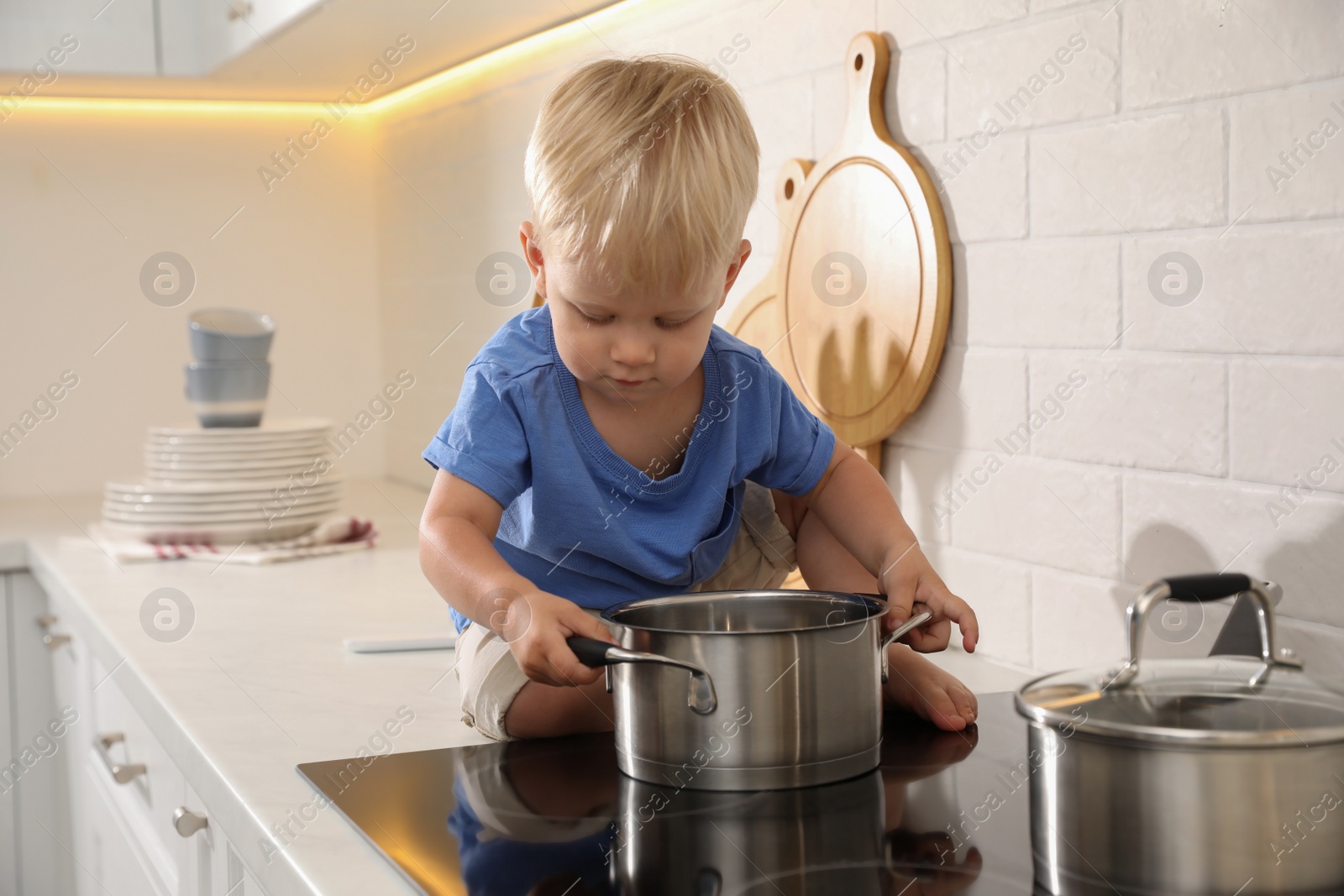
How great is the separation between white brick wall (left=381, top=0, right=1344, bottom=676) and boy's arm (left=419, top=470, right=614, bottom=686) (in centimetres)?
44

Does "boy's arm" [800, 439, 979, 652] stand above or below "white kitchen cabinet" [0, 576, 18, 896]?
above

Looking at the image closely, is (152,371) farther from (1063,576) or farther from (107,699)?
(1063,576)

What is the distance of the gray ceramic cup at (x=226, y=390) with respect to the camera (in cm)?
173

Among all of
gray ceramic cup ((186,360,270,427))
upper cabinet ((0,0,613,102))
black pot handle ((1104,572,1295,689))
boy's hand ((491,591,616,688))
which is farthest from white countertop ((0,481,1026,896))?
upper cabinet ((0,0,613,102))

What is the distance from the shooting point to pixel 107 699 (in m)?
1.24

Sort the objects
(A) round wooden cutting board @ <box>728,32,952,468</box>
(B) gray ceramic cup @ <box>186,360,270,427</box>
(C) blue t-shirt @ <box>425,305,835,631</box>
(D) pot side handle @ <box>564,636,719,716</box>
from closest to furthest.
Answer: (D) pot side handle @ <box>564,636,719,716</box>
(C) blue t-shirt @ <box>425,305,835,631</box>
(A) round wooden cutting board @ <box>728,32,952,468</box>
(B) gray ceramic cup @ <box>186,360,270,427</box>

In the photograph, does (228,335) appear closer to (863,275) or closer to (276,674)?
(276,674)

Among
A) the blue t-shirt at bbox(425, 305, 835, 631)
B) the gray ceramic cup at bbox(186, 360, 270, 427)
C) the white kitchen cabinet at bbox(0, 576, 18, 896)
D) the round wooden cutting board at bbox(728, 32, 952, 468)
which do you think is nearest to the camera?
the blue t-shirt at bbox(425, 305, 835, 631)

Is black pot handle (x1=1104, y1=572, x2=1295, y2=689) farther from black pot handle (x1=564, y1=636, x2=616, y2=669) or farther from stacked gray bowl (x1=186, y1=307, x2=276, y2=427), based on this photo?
stacked gray bowl (x1=186, y1=307, x2=276, y2=427)

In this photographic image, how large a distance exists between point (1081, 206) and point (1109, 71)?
10 cm

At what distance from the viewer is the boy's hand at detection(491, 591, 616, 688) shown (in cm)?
69

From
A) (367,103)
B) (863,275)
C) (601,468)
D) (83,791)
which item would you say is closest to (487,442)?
(601,468)

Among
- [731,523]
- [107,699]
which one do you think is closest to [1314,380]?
[731,523]

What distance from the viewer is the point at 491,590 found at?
29.5 inches
